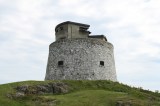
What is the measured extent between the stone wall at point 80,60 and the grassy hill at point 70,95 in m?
6.89

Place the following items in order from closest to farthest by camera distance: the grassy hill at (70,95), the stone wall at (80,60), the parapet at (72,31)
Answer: the grassy hill at (70,95) < the stone wall at (80,60) < the parapet at (72,31)

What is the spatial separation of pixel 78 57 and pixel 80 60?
0.58m

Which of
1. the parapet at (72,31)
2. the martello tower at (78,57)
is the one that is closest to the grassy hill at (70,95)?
the martello tower at (78,57)

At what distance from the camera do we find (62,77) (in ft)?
158

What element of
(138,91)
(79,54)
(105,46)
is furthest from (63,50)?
(138,91)

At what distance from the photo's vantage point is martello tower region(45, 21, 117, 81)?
47.9 metres

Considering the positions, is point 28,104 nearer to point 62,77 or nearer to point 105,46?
point 62,77

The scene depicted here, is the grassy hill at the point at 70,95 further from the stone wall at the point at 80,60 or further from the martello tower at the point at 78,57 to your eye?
the martello tower at the point at 78,57

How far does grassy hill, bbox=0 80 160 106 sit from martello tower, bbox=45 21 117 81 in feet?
22.9

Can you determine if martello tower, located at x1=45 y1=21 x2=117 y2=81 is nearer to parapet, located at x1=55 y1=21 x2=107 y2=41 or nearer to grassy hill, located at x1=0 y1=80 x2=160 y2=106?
parapet, located at x1=55 y1=21 x2=107 y2=41

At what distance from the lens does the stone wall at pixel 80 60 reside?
4784 cm

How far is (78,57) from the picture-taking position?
160 ft

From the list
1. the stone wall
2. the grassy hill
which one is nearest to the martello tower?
the stone wall

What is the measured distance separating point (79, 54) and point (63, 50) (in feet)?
8.68
